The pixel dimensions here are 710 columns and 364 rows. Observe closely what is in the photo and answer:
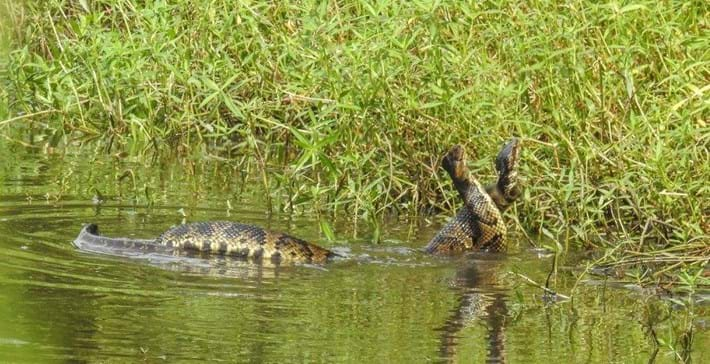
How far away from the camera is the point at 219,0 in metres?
12.3

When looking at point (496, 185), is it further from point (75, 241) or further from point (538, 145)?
point (75, 241)

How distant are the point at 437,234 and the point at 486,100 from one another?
87 cm

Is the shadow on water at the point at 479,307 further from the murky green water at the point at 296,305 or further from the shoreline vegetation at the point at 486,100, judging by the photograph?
the shoreline vegetation at the point at 486,100

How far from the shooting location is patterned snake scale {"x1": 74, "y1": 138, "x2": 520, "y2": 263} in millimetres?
9688

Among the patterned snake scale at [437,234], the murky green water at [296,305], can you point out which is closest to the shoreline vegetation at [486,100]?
the patterned snake scale at [437,234]

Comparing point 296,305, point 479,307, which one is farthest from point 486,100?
point 296,305

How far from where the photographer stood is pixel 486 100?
10430 mm

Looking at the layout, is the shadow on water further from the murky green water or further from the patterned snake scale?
the patterned snake scale

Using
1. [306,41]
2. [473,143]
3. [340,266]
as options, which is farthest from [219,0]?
[340,266]

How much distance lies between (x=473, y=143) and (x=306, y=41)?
123 centimetres

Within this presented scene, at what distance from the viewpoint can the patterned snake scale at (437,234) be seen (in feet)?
31.8

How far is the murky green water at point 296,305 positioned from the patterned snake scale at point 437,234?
176 millimetres

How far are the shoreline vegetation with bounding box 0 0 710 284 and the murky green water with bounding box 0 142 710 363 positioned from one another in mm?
347

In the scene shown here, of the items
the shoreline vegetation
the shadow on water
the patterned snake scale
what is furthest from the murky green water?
the shoreline vegetation
